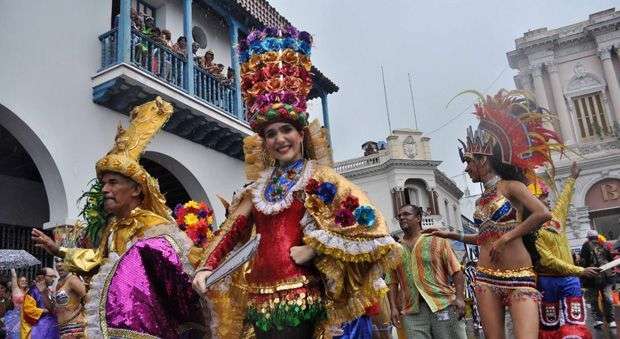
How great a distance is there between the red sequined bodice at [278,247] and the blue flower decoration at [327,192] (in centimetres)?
20

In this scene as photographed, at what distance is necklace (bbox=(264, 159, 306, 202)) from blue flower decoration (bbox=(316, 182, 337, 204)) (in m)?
0.27

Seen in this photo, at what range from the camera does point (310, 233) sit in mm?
2604

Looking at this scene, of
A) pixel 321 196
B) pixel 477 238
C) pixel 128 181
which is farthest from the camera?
pixel 477 238

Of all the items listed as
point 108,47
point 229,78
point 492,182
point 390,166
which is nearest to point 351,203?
point 492,182

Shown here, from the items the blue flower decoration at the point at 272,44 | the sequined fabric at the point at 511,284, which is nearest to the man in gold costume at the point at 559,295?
the sequined fabric at the point at 511,284

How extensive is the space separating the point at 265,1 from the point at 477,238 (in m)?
9.84

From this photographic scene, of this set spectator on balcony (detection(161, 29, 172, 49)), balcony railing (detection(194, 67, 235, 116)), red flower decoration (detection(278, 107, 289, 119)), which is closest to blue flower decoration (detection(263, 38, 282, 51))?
red flower decoration (detection(278, 107, 289, 119))

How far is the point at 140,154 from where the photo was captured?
3871mm

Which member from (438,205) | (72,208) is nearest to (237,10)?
(72,208)

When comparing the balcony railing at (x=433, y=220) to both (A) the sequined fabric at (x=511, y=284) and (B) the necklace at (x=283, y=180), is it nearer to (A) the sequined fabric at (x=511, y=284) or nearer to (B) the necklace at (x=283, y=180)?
(A) the sequined fabric at (x=511, y=284)

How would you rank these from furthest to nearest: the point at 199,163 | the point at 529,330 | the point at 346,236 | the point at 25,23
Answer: the point at 199,163 < the point at 25,23 < the point at 529,330 < the point at 346,236

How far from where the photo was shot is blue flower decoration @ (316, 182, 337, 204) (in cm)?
265

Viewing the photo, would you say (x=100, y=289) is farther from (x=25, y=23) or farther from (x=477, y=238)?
(x=25, y=23)

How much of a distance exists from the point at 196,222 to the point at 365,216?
2.26 meters
